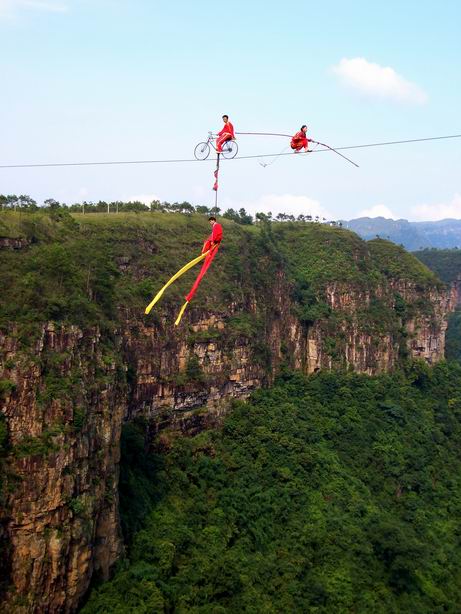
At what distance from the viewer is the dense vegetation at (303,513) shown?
74.6 feet

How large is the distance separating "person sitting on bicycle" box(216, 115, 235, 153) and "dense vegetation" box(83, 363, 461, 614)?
14.9 meters

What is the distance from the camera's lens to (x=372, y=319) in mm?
43406

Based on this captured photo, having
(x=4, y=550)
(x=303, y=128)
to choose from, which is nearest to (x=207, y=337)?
(x=4, y=550)

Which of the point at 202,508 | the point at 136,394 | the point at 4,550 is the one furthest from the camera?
the point at 136,394

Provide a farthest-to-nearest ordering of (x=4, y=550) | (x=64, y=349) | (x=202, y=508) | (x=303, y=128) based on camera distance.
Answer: (x=202, y=508)
(x=64, y=349)
(x=4, y=550)
(x=303, y=128)

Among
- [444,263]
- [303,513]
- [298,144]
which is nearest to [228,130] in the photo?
[298,144]

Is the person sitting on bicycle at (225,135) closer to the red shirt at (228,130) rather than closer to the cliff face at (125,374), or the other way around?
the red shirt at (228,130)

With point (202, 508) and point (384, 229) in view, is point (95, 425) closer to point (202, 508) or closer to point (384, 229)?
point (202, 508)

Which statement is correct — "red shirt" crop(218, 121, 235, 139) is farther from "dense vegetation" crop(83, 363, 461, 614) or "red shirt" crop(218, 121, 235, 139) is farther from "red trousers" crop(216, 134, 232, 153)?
"dense vegetation" crop(83, 363, 461, 614)

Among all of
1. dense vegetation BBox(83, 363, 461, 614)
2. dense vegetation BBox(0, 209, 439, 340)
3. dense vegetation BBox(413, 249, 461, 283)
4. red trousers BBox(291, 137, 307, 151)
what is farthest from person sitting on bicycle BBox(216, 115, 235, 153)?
dense vegetation BBox(413, 249, 461, 283)

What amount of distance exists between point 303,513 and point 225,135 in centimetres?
2138

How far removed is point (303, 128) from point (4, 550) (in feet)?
46.7

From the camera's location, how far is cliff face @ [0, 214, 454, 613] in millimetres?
18109

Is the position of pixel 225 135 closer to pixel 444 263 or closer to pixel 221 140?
pixel 221 140
